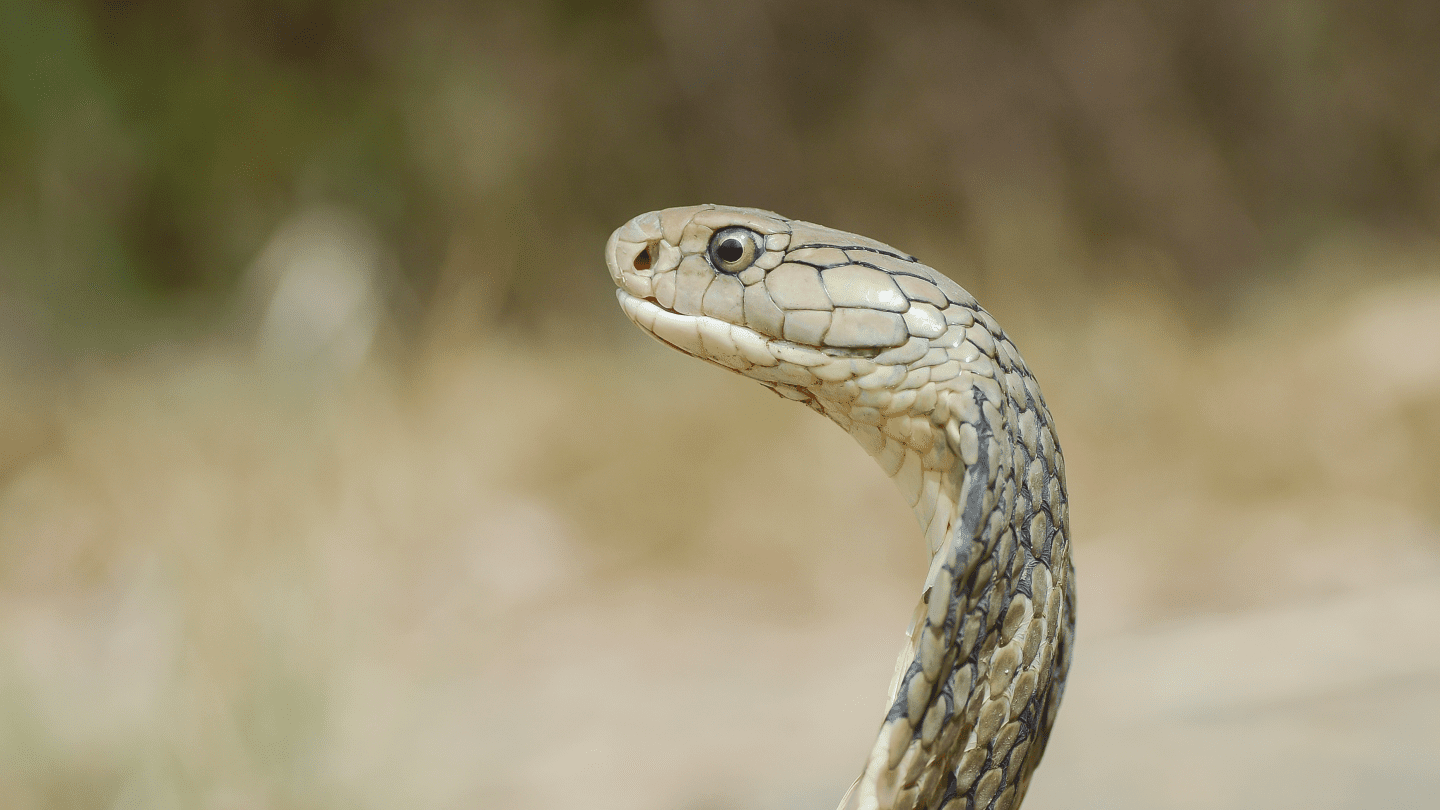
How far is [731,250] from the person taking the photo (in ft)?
3.69

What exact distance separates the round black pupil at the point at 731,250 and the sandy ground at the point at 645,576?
1.53 metres

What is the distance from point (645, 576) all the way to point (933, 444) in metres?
3.34

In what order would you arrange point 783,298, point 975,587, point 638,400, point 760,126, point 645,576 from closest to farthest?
point 975,587
point 783,298
point 645,576
point 638,400
point 760,126

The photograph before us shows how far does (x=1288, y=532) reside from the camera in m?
3.96

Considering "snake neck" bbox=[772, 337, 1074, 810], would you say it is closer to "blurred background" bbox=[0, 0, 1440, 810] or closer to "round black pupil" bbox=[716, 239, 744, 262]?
"round black pupil" bbox=[716, 239, 744, 262]

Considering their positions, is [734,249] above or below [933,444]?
above

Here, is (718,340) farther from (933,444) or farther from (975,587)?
(975,587)

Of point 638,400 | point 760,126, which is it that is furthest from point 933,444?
point 760,126

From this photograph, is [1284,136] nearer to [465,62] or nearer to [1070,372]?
[1070,372]

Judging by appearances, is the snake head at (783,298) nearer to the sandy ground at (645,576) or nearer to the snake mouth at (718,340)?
the snake mouth at (718,340)

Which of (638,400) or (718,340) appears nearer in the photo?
(718,340)

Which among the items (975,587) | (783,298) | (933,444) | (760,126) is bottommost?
(975,587)

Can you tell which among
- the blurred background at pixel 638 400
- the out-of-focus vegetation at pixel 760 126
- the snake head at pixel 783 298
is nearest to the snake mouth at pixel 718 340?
the snake head at pixel 783 298

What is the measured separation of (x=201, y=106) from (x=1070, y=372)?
189 inches
